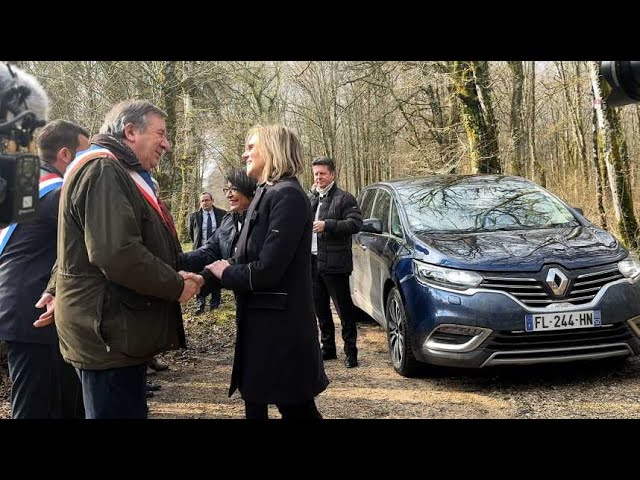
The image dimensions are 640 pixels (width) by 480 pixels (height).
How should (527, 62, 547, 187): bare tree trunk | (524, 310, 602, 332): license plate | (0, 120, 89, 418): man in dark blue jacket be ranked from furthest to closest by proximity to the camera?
(527, 62, 547, 187): bare tree trunk
(524, 310, 602, 332): license plate
(0, 120, 89, 418): man in dark blue jacket

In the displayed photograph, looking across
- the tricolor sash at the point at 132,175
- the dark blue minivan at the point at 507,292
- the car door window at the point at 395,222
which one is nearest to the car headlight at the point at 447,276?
the dark blue minivan at the point at 507,292

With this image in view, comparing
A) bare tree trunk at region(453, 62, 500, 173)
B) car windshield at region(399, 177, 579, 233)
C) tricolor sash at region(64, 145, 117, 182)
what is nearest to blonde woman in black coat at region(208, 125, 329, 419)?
tricolor sash at region(64, 145, 117, 182)

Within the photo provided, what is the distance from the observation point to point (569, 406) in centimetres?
412

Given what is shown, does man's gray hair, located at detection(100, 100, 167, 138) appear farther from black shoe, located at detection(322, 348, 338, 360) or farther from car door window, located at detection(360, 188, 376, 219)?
car door window, located at detection(360, 188, 376, 219)

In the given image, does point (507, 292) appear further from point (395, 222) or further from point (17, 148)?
point (17, 148)

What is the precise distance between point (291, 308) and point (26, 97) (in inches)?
56.5

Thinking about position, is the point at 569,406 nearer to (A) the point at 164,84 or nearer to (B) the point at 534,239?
(B) the point at 534,239

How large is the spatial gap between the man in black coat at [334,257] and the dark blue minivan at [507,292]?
409 mm

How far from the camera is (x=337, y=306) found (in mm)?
5574

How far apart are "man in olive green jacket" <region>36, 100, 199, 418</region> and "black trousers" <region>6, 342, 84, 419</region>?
26.1 inches

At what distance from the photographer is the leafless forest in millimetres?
11703

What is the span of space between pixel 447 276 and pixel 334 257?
1.31m

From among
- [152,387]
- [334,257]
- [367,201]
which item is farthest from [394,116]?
[152,387]

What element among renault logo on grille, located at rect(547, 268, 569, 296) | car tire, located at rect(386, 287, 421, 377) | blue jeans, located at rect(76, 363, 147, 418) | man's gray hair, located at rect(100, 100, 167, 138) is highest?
man's gray hair, located at rect(100, 100, 167, 138)
